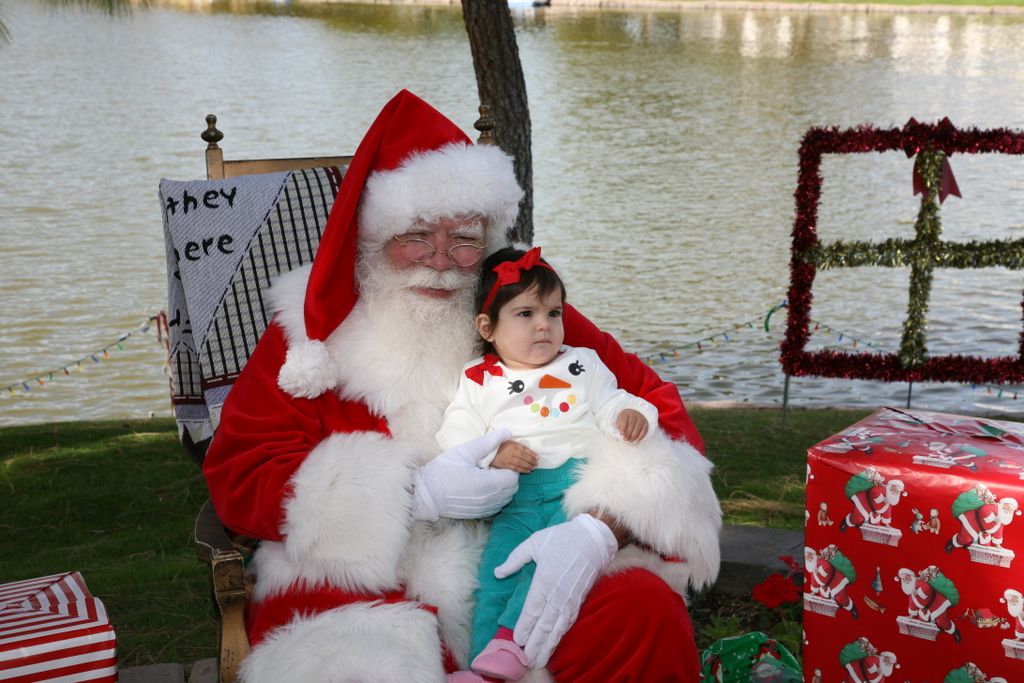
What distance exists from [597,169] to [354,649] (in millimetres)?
11930

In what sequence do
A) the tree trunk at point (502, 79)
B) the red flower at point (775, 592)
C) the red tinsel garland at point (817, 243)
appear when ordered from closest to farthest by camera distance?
the red flower at point (775, 592), the tree trunk at point (502, 79), the red tinsel garland at point (817, 243)

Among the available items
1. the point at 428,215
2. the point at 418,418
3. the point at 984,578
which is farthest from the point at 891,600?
the point at 428,215

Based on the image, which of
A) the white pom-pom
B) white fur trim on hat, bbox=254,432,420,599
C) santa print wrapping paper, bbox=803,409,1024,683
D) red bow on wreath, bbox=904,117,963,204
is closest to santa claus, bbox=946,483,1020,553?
santa print wrapping paper, bbox=803,409,1024,683

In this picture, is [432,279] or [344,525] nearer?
[344,525]

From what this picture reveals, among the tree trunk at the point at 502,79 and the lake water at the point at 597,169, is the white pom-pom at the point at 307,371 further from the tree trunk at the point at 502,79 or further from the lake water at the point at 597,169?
the lake water at the point at 597,169

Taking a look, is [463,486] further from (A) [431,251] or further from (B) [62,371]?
(B) [62,371]

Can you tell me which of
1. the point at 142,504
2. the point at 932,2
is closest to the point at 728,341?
the point at 142,504

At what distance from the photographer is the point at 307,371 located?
2.47 meters

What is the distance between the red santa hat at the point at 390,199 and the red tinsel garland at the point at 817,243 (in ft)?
8.04

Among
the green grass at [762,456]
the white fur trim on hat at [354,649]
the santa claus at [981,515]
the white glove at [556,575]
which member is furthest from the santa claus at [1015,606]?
the green grass at [762,456]

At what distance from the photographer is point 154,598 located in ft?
11.7

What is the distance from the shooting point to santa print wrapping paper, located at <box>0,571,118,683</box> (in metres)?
2.05

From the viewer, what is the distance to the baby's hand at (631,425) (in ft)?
7.95

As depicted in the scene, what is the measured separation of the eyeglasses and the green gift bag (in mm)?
1186
